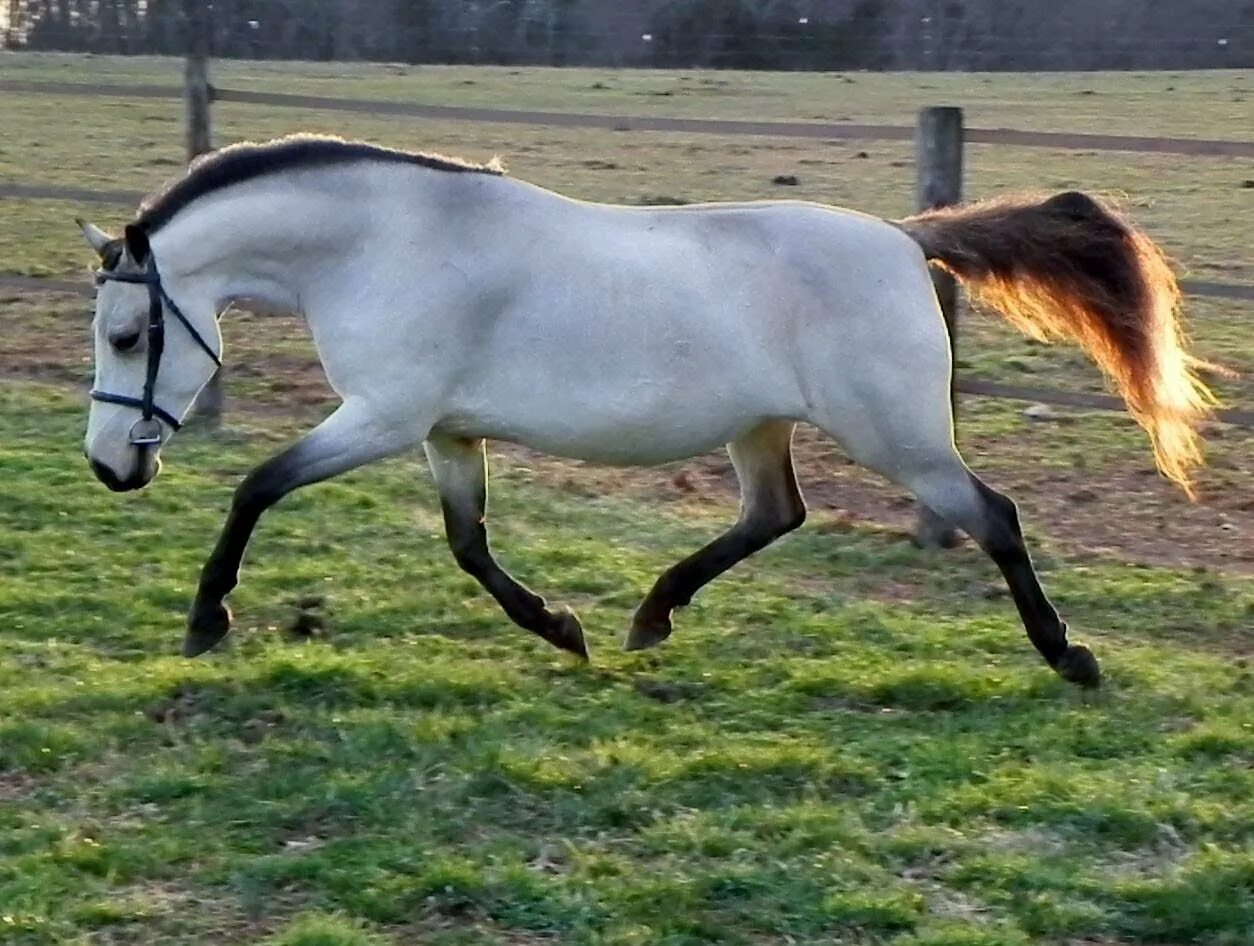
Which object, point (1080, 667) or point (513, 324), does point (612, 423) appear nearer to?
point (513, 324)

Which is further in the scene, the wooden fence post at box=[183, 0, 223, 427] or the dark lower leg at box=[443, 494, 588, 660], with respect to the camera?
the wooden fence post at box=[183, 0, 223, 427]

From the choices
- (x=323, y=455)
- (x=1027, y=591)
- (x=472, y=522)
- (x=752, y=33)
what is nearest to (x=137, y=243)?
(x=323, y=455)

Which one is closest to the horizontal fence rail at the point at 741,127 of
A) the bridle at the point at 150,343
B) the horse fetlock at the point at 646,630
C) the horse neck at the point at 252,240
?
the horse fetlock at the point at 646,630

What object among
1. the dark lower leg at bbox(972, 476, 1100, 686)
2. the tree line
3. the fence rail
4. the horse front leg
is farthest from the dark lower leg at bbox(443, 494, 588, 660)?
the tree line

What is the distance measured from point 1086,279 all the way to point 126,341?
8.49 ft

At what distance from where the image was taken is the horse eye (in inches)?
177

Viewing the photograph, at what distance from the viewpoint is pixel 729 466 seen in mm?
7340

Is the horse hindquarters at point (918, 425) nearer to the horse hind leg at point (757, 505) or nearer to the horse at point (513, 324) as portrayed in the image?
the horse at point (513, 324)

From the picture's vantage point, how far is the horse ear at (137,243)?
14.6ft

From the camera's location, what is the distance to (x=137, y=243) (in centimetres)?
447

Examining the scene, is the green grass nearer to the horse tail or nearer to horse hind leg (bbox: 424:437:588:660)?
horse hind leg (bbox: 424:437:588:660)

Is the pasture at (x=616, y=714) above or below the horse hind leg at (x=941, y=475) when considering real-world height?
below

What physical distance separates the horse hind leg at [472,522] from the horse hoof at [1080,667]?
4.26 feet

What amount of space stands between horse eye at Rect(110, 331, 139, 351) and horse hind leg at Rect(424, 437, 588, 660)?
880 millimetres
